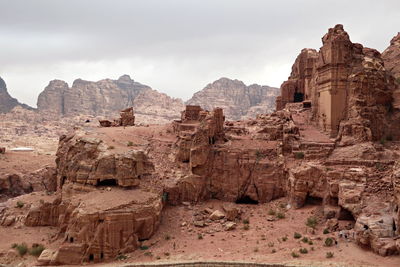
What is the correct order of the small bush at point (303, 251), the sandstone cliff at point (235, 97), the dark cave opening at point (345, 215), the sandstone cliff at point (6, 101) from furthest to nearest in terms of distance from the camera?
the sandstone cliff at point (6, 101) → the sandstone cliff at point (235, 97) → the dark cave opening at point (345, 215) → the small bush at point (303, 251)

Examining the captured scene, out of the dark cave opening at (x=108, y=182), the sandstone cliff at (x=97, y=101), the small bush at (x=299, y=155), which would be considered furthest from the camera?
the sandstone cliff at (x=97, y=101)

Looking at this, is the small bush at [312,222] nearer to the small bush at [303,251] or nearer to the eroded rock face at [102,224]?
the small bush at [303,251]

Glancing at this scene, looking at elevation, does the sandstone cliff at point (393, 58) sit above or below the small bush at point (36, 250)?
above

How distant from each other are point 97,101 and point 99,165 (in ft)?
273

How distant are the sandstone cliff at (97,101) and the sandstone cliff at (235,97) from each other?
7076mm

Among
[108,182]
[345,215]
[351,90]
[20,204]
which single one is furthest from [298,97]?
[20,204]

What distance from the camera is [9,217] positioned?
20703 mm

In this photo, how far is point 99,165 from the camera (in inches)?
762

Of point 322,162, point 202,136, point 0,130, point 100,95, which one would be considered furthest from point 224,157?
point 100,95

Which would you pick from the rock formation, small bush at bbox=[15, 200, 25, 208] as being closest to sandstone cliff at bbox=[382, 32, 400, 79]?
the rock formation

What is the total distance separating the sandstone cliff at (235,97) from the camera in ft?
283

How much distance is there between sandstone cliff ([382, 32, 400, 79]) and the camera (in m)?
28.0

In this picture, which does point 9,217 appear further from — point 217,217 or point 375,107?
point 375,107

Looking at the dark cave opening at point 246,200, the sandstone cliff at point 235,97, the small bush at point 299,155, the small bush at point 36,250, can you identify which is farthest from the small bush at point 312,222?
the sandstone cliff at point 235,97
